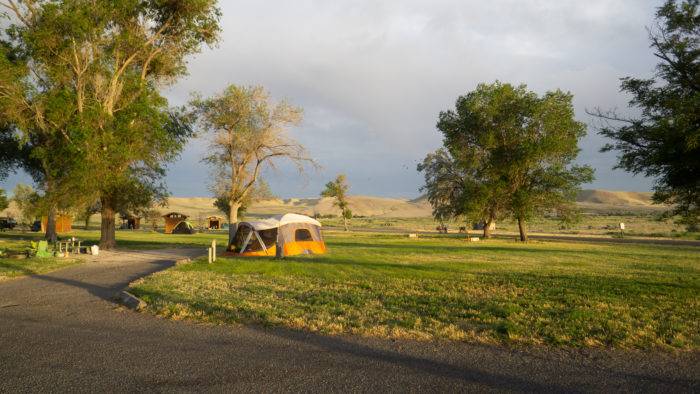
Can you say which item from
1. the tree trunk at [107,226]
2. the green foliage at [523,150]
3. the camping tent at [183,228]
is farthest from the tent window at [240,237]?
the camping tent at [183,228]

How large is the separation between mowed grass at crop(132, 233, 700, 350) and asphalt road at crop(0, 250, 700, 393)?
0.68m

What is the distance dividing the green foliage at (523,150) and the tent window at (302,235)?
17718 mm

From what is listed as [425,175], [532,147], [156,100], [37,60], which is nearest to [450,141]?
[532,147]

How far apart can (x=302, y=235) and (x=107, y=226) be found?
13.1m

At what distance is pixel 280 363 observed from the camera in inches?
237

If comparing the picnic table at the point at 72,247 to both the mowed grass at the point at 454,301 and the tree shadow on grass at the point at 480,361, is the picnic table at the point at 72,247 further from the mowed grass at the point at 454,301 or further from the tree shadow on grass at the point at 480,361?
the tree shadow on grass at the point at 480,361

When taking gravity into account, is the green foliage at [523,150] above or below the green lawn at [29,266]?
above

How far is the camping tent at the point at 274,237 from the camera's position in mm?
22844

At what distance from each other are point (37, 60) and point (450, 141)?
97.7ft

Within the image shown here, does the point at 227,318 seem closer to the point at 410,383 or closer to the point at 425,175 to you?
the point at 410,383

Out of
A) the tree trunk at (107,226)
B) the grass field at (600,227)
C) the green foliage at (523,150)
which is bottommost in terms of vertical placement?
the grass field at (600,227)

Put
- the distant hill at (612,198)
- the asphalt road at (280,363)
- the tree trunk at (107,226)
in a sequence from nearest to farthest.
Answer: the asphalt road at (280,363) → the tree trunk at (107,226) → the distant hill at (612,198)

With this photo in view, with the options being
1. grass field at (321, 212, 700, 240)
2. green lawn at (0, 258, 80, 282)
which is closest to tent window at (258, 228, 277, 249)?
green lawn at (0, 258, 80, 282)

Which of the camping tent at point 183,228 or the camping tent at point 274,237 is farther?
the camping tent at point 183,228
